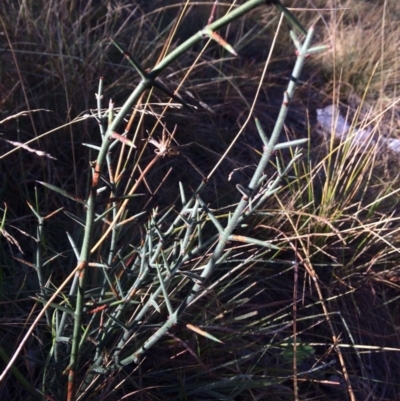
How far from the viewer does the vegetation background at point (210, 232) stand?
1106 millimetres

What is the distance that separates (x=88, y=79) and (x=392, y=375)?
44.5 inches

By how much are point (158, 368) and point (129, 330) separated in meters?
0.30

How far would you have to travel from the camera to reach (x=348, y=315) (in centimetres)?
144

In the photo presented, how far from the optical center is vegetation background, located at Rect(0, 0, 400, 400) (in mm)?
1106

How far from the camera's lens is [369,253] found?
5.13 ft

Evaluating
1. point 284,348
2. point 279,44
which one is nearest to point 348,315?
point 284,348

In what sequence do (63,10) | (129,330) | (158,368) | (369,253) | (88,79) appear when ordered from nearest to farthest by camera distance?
(129,330) → (158,368) → (369,253) → (88,79) → (63,10)

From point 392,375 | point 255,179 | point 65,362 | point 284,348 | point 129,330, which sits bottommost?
point 392,375

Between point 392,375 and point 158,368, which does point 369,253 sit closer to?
point 392,375

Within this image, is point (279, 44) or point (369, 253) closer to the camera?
point (369, 253)

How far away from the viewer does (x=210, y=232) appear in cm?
152

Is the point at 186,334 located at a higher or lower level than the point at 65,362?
lower

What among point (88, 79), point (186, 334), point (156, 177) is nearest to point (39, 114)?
point (88, 79)

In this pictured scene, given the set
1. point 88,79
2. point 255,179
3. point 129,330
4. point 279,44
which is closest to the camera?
point 255,179
